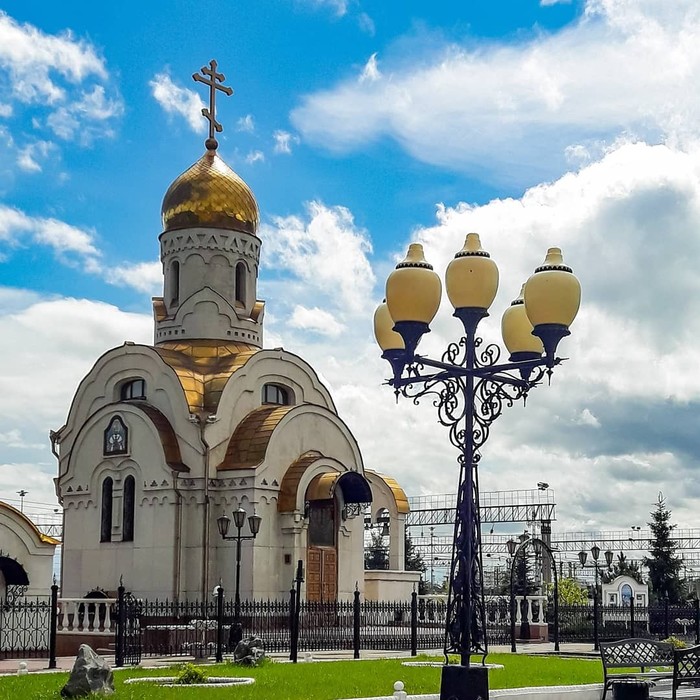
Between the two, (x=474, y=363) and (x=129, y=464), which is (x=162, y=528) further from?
(x=474, y=363)

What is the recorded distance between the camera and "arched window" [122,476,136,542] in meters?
27.5

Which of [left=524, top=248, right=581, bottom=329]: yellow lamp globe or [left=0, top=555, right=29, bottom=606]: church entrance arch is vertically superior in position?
[left=524, top=248, right=581, bottom=329]: yellow lamp globe

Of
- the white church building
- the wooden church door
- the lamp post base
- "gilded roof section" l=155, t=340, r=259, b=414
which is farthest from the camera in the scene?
"gilded roof section" l=155, t=340, r=259, b=414

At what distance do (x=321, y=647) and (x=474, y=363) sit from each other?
41.7 feet

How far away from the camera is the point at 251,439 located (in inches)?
1076

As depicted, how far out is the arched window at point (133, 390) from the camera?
2891cm

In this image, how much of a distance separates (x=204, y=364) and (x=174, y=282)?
3.14 meters

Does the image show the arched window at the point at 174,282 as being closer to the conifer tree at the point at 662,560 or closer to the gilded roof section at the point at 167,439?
the gilded roof section at the point at 167,439

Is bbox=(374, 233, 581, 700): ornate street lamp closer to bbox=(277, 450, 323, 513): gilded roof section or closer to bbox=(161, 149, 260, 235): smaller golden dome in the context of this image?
bbox=(277, 450, 323, 513): gilded roof section

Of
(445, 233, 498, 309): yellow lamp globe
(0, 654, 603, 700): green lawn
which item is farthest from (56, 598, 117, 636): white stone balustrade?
(445, 233, 498, 309): yellow lamp globe

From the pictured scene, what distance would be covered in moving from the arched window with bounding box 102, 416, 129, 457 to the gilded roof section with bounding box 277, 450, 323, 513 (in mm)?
4140

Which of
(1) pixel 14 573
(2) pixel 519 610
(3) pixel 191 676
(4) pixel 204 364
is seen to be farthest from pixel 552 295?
(2) pixel 519 610

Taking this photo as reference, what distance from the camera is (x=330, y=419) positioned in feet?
95.2

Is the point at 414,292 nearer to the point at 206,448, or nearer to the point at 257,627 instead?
the point at 257,627
